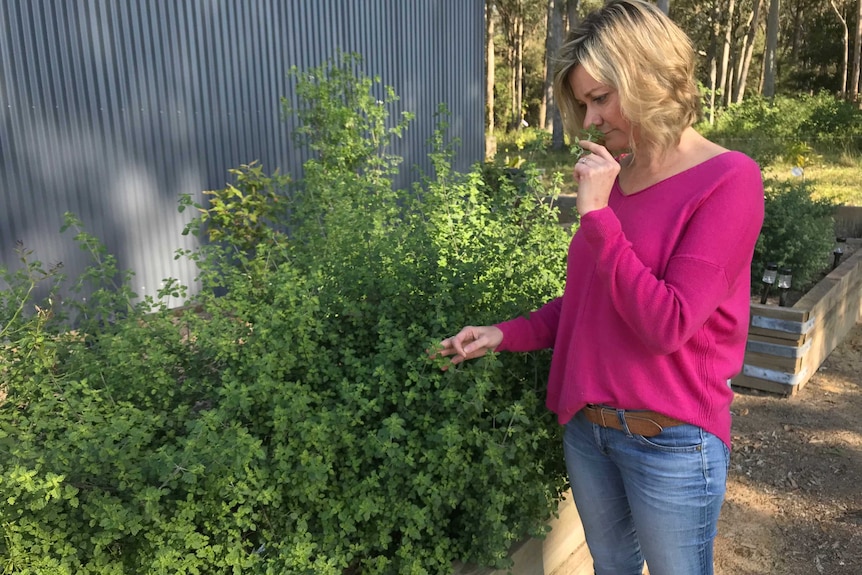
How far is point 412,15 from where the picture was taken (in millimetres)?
9664

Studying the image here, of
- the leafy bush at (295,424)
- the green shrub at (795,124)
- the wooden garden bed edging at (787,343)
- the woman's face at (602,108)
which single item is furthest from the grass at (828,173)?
the woman's face at (602,108)

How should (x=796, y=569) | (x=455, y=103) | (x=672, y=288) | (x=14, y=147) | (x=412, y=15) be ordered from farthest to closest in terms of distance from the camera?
(x=455, y=103), (x=412, y=15), (x=14, y=147), (x=796, y=569), (x=672, y=288)

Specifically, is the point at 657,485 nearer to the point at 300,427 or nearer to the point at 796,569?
the point at 300,427

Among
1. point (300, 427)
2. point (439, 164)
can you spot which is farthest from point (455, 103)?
point (300, 427)

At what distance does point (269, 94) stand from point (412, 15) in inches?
122

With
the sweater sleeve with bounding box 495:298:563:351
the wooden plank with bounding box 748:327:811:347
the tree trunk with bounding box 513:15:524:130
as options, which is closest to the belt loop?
the sweater sleeve with bounding box 495:298:563:351

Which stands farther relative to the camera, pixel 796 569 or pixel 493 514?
pixel 796 569

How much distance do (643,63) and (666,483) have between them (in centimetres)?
102

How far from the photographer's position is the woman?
4.88 feet

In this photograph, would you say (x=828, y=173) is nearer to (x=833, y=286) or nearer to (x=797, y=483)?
(x=833, y=286)

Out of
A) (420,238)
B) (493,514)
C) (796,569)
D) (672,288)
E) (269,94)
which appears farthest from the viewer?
(269,94)

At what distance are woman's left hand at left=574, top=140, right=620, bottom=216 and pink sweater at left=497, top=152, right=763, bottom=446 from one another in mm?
35

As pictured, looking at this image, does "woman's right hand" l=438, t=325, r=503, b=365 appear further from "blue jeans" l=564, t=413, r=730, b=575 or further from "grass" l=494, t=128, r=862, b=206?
"grass" l=494, t=128, r=862, b=206

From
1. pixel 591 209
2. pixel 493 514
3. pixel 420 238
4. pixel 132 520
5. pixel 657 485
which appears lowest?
pixel 493 514
